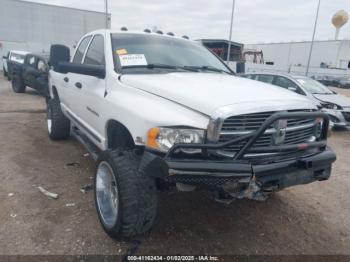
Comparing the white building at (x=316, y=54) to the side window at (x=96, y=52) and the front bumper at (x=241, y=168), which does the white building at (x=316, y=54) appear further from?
the front bumper at (x=241, y=168)

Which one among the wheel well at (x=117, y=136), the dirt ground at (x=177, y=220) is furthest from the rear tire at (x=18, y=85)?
the wheel well at (x=117, y=136)

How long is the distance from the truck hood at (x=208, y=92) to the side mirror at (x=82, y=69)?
35 centimetres

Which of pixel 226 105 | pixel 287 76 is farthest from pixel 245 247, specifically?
pixel 287 76

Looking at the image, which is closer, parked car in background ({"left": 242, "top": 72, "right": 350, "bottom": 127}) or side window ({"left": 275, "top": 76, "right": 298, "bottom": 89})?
parked car in background ({"left": 242, "top": 72, "right": 350, "bottom": 127})

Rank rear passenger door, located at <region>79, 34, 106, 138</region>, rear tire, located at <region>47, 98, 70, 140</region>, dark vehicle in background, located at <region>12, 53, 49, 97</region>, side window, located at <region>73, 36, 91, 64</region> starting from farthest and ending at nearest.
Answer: dark vehicle in background, located at <region>12, 53, 49, 97</region> → rear tire, located at <region>47, 98, 70, 140</region> → side window, located at <region>73, 36, 91, 64</region> → rear passenger door, located at <region>79, 34, 106, 138</region>

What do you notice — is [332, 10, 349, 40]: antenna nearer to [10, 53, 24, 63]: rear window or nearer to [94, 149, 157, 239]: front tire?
[10, 53, 24, 63]: rear window

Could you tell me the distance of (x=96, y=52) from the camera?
4.02m

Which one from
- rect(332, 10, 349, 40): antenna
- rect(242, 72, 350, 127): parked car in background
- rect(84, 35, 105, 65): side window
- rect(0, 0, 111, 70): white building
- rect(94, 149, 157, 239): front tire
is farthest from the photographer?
rect(332, 10, 349, 40): antenna

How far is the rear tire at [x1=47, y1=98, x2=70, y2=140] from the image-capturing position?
574cm

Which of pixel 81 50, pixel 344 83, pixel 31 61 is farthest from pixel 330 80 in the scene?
pixel 81 50

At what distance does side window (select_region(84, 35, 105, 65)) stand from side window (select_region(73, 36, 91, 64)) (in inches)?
11.7

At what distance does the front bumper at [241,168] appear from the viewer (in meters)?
2.28

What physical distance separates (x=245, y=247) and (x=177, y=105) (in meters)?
1.53

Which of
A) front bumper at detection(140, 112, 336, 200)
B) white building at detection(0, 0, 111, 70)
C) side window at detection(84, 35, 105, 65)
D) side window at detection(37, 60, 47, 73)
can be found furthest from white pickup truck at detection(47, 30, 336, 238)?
white building at detection(0, 0, 111, 70)
